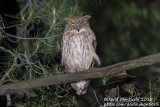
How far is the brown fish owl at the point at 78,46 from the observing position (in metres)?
2.84

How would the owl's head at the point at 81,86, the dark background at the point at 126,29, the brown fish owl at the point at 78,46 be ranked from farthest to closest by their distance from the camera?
the dark background at the point at 126,29
the owl's head at the point at 81,86
the brown fish owl at the point at 78,46

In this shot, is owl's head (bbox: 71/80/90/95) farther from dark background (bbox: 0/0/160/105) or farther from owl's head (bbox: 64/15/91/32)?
dark background (bbox: 0/0/160/105)

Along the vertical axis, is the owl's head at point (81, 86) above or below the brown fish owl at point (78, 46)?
below

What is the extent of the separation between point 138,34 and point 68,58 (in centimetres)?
283

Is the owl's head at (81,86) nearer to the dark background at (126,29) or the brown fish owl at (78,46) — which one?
the brown fish owl at (78,46)

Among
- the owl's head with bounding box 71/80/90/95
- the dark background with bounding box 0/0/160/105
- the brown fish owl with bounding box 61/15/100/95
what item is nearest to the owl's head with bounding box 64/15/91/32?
the brown fish owl with bounding box 61/15/100/95

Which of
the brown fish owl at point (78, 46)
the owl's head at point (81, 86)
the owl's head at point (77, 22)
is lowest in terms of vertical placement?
the owl's head at point (81, 86)

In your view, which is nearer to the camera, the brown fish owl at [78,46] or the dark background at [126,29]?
the brown fish owl at [78,46]

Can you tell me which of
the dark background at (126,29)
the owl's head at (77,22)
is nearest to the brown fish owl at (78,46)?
the owl's head at (77,22)

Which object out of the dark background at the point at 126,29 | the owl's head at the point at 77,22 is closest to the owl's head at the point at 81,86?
the owl's head at the point at 77,22

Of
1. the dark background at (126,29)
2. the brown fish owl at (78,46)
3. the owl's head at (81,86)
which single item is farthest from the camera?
the dark background at (126,29)

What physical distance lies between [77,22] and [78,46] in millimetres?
243

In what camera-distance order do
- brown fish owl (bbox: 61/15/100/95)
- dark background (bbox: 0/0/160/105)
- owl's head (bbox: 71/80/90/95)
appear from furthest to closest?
dark background (bbox: 0/0/160/105)
owl's head (bbox: 71/80/90/95)
brown fish owl (bbox: 61/15/100/95)

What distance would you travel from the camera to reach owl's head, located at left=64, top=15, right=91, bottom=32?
285cm
